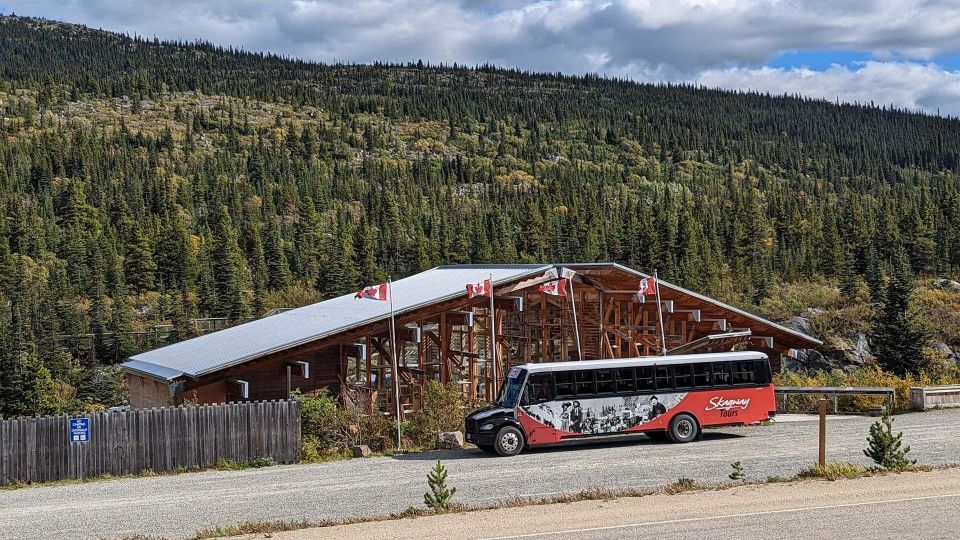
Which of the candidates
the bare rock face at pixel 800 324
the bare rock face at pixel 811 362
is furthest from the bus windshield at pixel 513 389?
the bare rock face at pixel 800 324

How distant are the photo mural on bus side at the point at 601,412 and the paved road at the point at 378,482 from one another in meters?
0.59

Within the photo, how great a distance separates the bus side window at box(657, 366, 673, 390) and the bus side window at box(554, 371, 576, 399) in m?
2.31

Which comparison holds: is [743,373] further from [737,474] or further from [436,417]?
[737,474]

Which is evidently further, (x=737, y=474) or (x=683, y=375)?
(x=683, y=375)

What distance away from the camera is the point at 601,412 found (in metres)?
24.1

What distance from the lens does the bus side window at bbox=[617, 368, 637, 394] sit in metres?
24.3

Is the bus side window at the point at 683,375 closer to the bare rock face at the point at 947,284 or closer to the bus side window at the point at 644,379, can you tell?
the bus side window at the point at 644,379

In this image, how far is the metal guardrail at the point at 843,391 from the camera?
29931mm

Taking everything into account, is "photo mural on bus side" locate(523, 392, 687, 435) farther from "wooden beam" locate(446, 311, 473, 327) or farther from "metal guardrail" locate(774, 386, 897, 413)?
"wooden beam" locate(446, 311, 473, 327)

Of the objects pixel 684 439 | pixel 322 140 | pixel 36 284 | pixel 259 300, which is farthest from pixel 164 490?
pixel 322 140

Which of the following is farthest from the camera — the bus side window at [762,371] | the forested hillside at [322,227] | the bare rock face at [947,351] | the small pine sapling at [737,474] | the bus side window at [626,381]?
the forested hillside at [322,227]

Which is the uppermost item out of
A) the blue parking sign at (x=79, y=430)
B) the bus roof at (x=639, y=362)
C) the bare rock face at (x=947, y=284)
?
the bare rock face at (x=947, y=284)

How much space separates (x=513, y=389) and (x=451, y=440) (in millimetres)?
2556

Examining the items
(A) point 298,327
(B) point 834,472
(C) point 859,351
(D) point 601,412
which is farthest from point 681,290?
(C) point 859,351
